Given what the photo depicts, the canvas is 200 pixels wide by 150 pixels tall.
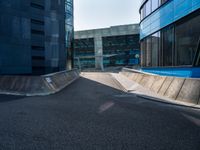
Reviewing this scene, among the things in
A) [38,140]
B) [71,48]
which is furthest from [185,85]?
[71,48]

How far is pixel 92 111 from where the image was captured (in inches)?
285

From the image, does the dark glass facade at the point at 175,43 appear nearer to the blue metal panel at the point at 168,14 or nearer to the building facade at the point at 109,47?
the blue metal panel at the point at 168,14

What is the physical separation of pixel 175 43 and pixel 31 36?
19159 millimetres

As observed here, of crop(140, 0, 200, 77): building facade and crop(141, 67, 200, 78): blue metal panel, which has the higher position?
crop(140, 0, 200, 77): building facade

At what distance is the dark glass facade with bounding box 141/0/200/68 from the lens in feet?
43.6

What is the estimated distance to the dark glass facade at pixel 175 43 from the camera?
1328cm

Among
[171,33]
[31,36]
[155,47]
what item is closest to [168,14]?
[171,33]

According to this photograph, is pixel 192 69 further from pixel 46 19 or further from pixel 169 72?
pixel 46 19

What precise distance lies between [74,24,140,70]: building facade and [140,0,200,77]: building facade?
38772 mm

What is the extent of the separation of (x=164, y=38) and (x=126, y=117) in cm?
1415

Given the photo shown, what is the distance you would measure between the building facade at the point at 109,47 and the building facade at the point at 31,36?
1302 inches

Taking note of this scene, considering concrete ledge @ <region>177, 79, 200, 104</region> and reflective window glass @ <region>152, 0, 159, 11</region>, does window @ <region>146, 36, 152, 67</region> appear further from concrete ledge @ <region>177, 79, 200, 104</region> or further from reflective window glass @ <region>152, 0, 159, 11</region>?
concrete ledge @ <region>177, 79, 200, 104</region>

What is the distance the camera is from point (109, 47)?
65500 mm

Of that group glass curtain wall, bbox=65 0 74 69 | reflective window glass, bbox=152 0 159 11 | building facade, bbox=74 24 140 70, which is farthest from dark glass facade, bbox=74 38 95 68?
reflective window glass, bbox=152 0 159 11
